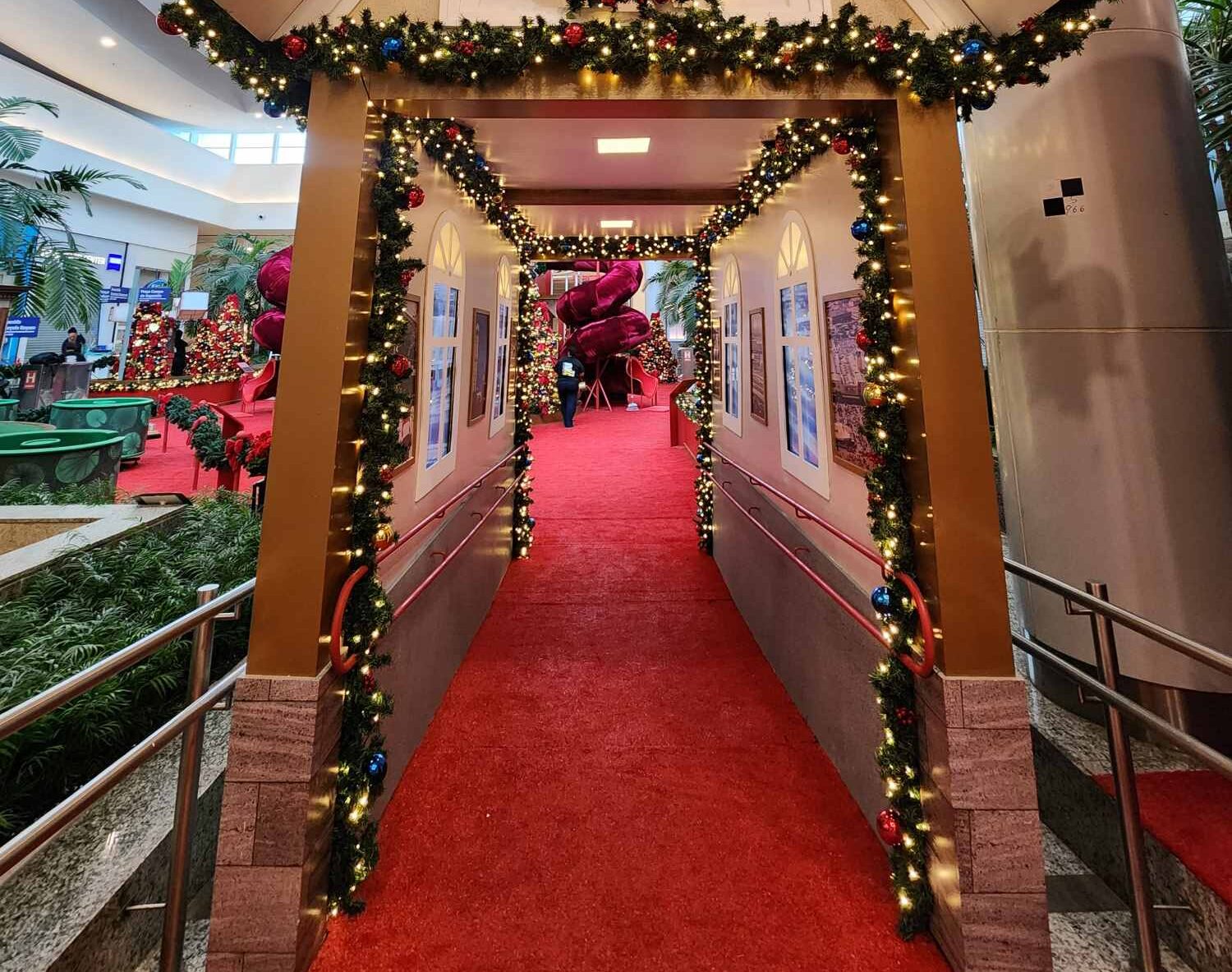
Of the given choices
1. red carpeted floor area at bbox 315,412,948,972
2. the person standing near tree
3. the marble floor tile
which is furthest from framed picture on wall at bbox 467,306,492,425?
the person standing near tree

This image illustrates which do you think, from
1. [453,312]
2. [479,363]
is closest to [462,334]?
[453,312]

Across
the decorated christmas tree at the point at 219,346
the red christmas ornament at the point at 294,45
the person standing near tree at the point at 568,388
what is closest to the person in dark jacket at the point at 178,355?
the decorated christmas tree at the point at 219,346

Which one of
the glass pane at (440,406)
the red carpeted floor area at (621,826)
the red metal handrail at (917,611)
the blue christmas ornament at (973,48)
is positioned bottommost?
the red carpeted floor area at (621,826)

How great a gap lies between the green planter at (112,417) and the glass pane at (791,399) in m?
9.30

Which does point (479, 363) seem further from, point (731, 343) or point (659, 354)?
point (659, 354)

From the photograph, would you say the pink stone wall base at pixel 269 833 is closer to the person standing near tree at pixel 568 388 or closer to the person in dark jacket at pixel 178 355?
the person standing near tree at pixel 568 388

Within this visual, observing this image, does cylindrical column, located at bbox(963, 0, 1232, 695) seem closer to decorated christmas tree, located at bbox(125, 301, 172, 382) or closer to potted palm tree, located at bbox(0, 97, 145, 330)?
potted palm tree, located at bbox(0, 97, 145, 330)

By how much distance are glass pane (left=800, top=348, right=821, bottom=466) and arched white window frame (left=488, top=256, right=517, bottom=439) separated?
2548 millimetres

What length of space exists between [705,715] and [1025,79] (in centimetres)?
330

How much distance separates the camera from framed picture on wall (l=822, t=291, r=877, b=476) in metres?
2.39

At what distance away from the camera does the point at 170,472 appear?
7.51m

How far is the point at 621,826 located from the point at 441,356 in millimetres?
2679

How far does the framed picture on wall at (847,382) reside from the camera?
2389 mm

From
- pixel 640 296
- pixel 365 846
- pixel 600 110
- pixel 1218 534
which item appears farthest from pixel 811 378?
pixel 640 296
